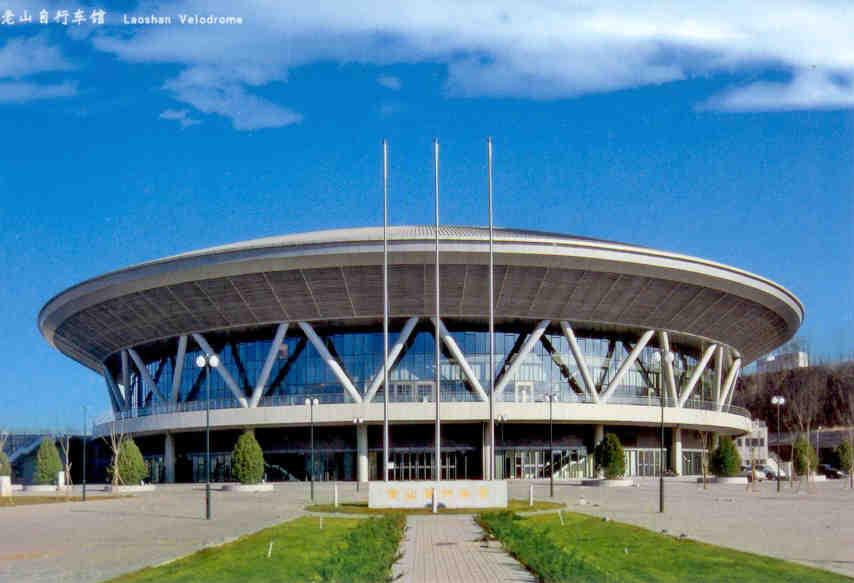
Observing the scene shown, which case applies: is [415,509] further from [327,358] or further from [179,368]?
[179,368]

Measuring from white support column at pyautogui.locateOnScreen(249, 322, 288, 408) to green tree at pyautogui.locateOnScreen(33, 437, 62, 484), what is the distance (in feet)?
41.7

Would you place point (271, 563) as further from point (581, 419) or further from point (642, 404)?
point (642, 404)

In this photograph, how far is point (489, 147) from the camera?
4181cm

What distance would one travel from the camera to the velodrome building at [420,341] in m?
62.8

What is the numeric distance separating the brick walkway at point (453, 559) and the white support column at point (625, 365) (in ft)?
144

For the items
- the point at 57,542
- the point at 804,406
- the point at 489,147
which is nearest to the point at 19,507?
the point at 57,542

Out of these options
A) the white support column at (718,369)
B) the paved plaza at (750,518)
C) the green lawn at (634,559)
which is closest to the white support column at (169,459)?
the paved plaza at (750,518)

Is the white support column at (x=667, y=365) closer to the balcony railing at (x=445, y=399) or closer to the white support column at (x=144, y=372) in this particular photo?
the balcony railing at (x=445, y=399)

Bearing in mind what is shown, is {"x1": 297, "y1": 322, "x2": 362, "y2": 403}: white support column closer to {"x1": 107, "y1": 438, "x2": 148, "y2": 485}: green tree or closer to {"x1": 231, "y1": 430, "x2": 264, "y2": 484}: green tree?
{"x1": 231, "y1": 430, "x2": 264, "y2": 484}: green tree

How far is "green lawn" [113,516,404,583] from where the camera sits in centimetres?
1559

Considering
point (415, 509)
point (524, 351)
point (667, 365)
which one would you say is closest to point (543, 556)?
point (415, 509)

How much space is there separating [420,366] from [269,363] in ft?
32.7

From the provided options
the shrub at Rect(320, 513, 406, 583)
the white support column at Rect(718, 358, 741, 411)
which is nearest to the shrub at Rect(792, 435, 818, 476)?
the white support column at Rect(718, 358, 741, 411)

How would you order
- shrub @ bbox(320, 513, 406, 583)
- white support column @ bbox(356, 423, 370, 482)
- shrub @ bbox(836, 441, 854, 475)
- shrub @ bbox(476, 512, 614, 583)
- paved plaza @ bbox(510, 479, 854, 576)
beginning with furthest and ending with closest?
1. shrub @ bbox(836, 441, 854, 475)
2. white support column @ bbox(356, 423, 370, 482)
3. paved plaza @ bbox(510, 479, 854, 576)
4. shrub @ bbox(476, 512, 614, 583)
5. shrub @ bbox(320, 513, 406, 583)
